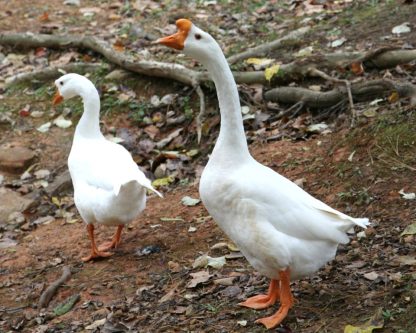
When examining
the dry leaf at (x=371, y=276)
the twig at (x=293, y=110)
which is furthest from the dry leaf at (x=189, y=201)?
the dry leaf at (x=371, y=276)

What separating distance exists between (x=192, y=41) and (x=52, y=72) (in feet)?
17.6

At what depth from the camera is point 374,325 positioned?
366cm

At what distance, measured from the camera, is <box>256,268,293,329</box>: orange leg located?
3.91 m

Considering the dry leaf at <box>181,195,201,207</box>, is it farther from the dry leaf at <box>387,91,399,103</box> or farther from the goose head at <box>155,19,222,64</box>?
the goose head at <box>155,19,222,64</box>

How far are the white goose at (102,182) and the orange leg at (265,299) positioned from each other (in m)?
1.10

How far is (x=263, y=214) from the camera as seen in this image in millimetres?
3900

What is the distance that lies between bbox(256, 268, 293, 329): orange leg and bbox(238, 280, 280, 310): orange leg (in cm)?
16

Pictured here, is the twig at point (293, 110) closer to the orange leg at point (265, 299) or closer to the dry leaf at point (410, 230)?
the dry leaf at point (410, 230)

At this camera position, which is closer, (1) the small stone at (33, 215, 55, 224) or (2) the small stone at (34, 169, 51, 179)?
(1) the small stone at (33, 215, 55, 224)

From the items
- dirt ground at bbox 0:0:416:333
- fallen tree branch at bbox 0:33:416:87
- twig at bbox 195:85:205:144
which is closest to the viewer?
dirt ground at bbox 0:0:416:333

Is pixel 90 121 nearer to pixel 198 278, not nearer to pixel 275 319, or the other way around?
pixel 198 278

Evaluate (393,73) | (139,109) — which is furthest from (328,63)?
(139,109)

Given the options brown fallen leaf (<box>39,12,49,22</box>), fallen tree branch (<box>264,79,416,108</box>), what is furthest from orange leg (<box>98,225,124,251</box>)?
brown fallen leaf (<box>39,12,49,22</box>)

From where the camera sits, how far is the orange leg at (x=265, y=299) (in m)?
4.13
